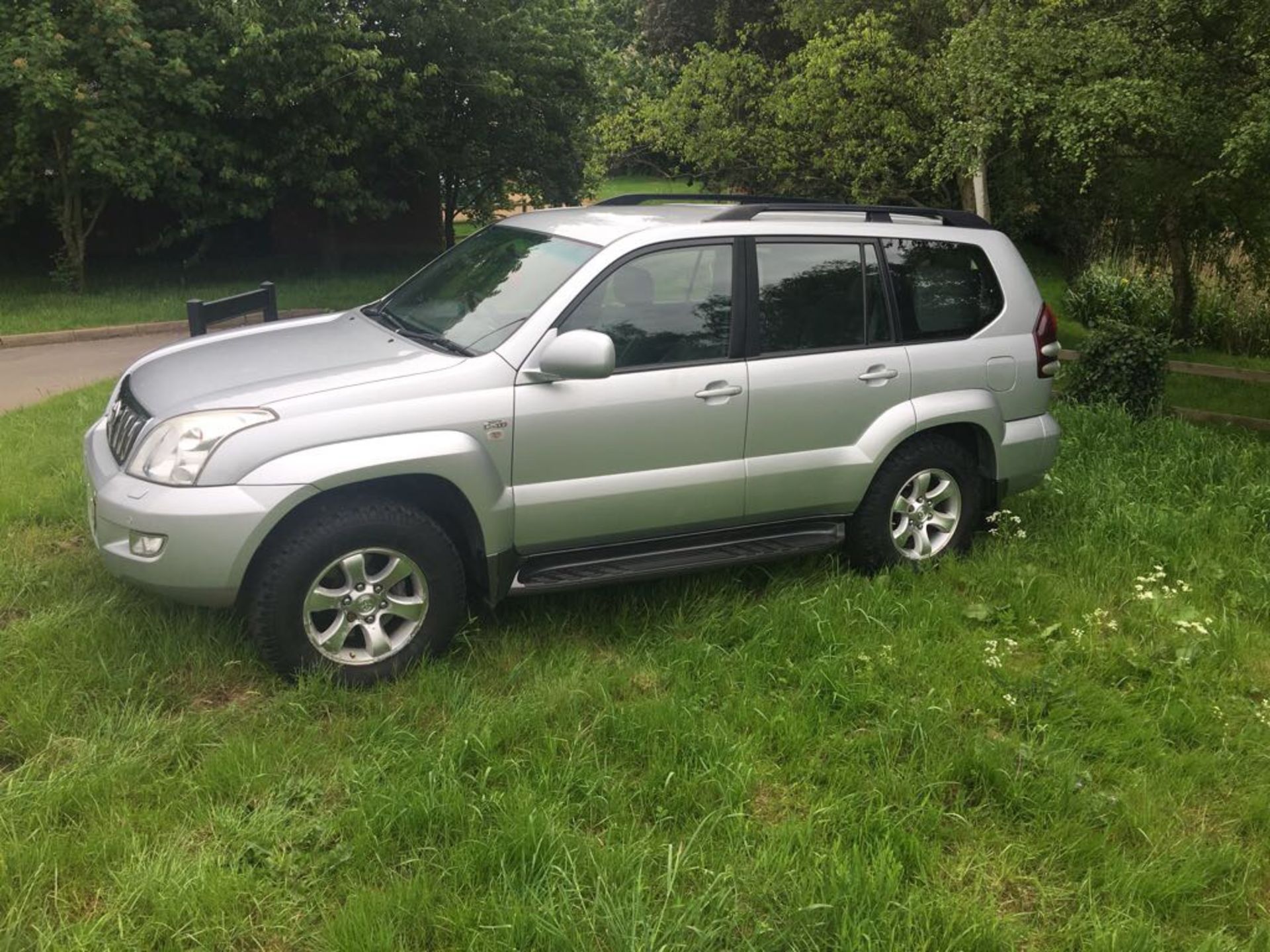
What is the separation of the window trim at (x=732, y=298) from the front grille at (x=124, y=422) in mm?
1575

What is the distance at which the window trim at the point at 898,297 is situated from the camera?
15.8ft

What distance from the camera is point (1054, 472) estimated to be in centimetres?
651

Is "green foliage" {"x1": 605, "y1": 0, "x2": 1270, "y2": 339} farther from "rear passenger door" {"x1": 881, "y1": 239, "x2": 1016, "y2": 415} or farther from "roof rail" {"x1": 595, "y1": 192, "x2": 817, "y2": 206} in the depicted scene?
"roof rail" {"x1": 595, "y1": 192, "x2": 817, "y2": 206}

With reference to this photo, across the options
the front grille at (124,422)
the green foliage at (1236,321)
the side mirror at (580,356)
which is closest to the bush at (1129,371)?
the green foliage at (1236,321)

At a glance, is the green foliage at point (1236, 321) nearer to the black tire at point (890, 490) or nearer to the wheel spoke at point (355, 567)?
the black tire at point (890, 490)

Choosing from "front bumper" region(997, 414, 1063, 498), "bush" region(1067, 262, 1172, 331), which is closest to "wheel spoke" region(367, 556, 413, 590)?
"front bumper" region(997, 414, 1063, 498)

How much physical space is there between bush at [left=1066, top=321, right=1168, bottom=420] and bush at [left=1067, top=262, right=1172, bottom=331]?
174 inches

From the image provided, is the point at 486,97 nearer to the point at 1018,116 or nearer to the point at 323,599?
the point at 1018,116

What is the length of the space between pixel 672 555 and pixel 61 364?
8.73 meters

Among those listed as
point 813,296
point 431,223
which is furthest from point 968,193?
point 431,223

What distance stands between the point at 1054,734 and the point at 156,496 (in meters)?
3.20

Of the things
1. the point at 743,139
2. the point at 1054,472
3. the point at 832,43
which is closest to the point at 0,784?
the point at 1054,472

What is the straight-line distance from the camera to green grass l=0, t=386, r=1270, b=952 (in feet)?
8.66

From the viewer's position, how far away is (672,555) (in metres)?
4.26
